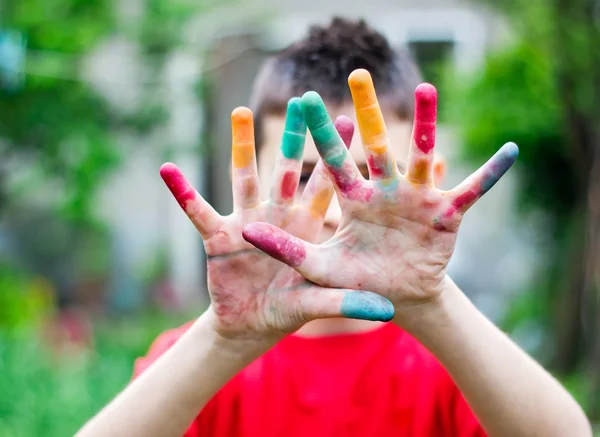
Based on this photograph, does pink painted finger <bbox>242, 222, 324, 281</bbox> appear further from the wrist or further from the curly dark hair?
the curly dark hair

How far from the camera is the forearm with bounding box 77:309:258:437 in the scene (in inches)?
49.7

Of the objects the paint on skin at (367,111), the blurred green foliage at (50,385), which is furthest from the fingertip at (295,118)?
the blurred green foliage at (50,385)

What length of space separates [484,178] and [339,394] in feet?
1.94

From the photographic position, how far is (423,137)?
3.65ft

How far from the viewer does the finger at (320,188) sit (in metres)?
1.22

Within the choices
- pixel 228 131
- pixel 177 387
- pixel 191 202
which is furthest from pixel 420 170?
pixel 228 131

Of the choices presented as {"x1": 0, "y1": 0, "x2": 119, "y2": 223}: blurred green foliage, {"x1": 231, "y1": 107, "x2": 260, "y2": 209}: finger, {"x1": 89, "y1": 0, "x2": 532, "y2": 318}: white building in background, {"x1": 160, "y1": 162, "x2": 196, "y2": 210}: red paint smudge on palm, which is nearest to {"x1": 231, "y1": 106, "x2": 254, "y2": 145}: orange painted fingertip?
{"x1": 231, "y1": 107, "x2": 260, "y2": 209}: finger

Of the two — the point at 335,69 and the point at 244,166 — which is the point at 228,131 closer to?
the point at 335,69

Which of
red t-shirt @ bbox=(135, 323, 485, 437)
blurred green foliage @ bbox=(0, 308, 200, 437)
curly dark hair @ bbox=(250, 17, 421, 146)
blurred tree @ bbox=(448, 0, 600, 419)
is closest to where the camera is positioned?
red t-shirt @ bbox=(135, 323, 485, 437)

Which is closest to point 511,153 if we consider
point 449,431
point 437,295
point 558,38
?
point 437,295

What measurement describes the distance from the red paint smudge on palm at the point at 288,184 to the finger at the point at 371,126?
13 centimetres

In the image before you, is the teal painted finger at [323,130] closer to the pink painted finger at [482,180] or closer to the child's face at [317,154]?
the pink painted finger at [482,180]

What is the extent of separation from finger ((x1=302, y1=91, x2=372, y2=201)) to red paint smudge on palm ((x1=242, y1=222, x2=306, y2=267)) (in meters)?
0.10

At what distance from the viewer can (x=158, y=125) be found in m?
7.55
